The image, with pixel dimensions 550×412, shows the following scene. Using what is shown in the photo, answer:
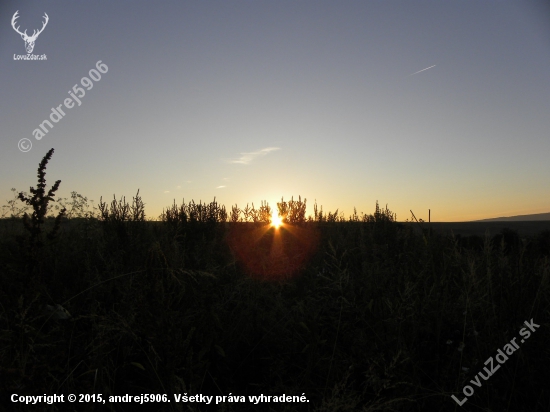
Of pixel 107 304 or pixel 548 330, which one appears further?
pixel 107 304

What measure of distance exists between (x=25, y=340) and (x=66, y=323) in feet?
3.19

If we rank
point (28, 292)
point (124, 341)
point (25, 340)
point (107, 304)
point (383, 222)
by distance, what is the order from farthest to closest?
point (383, 222) < point (107, 304) < point (124, 341) < point (25, 340) < point (28, 292)

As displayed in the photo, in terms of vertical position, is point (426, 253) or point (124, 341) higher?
point (426, 253)

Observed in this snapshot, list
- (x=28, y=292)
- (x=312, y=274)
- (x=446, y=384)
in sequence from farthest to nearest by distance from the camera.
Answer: (x=312, y=274) → (x=446, y=384) → (x=28, y=292)

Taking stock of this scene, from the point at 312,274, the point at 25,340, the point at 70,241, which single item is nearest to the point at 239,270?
the point at 312,274

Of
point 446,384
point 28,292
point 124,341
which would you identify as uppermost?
point 28,292

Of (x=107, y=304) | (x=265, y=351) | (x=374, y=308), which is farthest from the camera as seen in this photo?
(x=107, y=304)

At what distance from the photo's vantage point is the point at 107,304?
3.63 m

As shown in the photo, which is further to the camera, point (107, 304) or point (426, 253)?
point (426, 253)

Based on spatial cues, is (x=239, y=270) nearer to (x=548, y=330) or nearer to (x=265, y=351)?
(x=265, y=351)

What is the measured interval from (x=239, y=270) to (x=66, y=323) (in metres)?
2.42

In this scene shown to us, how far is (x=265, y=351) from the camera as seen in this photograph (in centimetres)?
304

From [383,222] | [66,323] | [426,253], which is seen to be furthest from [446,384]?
[383,222]

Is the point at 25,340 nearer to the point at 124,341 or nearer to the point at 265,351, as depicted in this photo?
the point at 124,341
